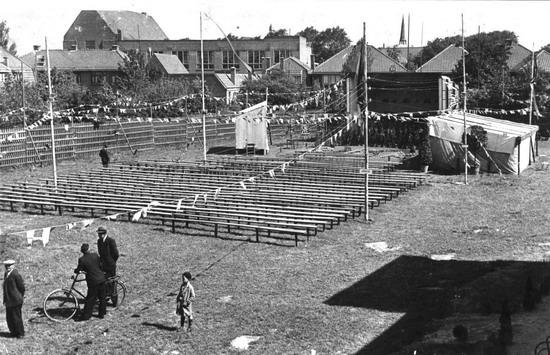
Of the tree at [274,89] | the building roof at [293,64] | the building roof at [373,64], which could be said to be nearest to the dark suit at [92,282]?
the tree at [274,89]

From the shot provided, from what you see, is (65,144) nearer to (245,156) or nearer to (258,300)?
(245,156)

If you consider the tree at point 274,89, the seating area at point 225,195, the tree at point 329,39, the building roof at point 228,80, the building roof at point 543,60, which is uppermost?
the tree at point 329,39

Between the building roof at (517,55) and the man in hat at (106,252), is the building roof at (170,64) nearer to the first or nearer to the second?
the building roof at (517,55)

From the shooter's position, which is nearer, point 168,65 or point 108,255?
point 108,255

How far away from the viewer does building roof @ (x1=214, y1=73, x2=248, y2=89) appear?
81.9 meters

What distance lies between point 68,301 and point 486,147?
2572cm

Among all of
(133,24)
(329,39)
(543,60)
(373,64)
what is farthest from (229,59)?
(329,39)

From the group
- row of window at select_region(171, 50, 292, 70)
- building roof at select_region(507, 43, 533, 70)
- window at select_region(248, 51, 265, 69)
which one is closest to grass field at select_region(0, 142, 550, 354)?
building roof at select_region(507, 43, 533, 70)

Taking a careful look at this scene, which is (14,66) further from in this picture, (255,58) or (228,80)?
(255,58)

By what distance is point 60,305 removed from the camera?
16.3 m

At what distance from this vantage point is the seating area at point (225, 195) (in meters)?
24.6

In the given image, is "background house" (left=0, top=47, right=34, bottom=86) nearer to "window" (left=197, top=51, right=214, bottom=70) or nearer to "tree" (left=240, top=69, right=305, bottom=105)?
"tree" (left=240, top=69, right=305, bottom=105)

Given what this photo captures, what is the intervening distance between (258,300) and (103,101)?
155 feet

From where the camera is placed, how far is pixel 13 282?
47.6 ft
